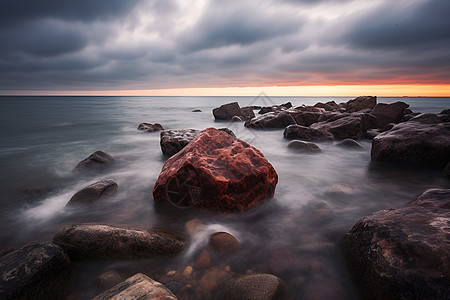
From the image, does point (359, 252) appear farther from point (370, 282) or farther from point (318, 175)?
point (318, 175)

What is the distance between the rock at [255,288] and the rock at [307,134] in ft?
28.1

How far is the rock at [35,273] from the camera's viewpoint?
6.39 feet

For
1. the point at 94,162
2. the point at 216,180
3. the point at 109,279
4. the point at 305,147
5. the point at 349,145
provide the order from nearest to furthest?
the point at 109,279 < the point at 216,180 < the point at 94,162 < the point at 305,147 < the point at 349,145

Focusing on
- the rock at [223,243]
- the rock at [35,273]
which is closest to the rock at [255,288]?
the rock at [223,243]

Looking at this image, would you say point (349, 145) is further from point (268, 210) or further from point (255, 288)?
point (255, 288)

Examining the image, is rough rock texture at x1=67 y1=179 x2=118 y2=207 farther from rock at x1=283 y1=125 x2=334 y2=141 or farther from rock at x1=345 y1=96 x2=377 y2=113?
rock at x1=345 y1=96 x2=377 y2=113

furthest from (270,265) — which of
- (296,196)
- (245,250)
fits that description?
(296,196)

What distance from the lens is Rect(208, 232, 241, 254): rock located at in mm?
2779

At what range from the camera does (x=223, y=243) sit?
9.29 feet

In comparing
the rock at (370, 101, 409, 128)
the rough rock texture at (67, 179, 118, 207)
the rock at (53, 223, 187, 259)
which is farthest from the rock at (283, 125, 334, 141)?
the rock at (53, 223, 187, 259)

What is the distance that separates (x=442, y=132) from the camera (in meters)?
5.61

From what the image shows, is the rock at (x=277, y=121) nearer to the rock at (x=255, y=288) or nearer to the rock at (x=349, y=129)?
the rock at (x=349, y=129)

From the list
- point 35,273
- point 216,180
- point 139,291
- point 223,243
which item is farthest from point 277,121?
point 35,273

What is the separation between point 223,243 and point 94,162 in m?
5.29
